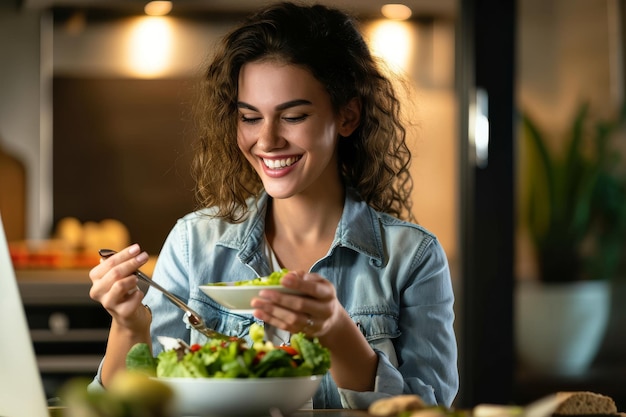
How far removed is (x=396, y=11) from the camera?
155 inches

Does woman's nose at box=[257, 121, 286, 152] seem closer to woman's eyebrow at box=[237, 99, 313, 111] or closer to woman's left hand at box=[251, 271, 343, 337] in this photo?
woman's eyebrow at box=[237, 99, 313, 111]

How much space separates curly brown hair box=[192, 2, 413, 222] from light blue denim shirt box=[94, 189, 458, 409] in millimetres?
87

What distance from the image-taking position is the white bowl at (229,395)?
121 centimetres

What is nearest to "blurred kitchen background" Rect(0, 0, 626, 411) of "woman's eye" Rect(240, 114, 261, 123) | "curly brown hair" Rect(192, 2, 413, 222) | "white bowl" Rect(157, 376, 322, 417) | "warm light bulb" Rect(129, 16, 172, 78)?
"warm light bulb" Rect(129, 16, 172, 78)

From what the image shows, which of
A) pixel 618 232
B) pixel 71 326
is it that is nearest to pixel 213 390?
pixel 71 326

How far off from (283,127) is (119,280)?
1.69 feet

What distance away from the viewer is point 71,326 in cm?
350

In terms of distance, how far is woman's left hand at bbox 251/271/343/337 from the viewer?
1.31m

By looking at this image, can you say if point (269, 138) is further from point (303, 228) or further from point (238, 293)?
point (238, 293)

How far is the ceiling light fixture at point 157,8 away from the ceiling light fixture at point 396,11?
0.88 m

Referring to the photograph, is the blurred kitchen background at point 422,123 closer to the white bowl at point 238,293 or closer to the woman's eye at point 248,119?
the woman's eye at point 248,119

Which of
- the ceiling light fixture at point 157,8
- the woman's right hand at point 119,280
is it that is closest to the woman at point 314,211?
the woman's right hand at point 119,280

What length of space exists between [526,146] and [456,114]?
0.32 metres

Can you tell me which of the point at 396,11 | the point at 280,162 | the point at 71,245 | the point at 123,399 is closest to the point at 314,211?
A: the point at 280,162
